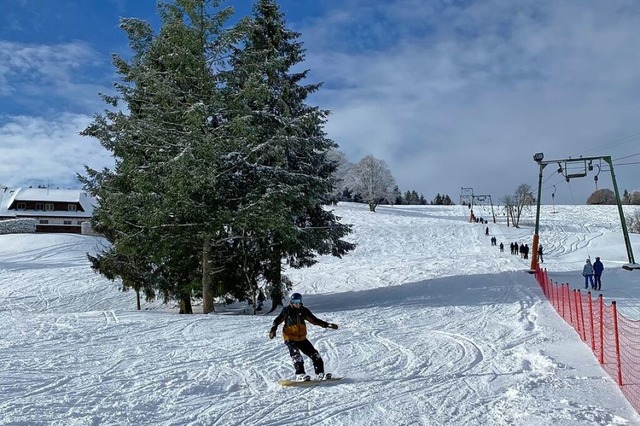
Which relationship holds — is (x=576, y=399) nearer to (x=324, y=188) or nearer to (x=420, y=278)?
(x=324, y=188)

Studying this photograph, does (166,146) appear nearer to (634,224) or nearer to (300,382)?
(300,382)

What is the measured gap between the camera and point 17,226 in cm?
5703

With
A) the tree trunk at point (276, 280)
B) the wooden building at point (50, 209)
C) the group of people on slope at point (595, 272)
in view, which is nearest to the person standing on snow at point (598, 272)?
the group of people on slope at point (595, 272)

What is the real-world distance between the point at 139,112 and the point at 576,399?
1793 centimetres

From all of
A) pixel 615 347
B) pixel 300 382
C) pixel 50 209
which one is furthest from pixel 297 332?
pixel 50 209

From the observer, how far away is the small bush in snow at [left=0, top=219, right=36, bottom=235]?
2218 inches

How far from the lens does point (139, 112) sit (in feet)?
66.7

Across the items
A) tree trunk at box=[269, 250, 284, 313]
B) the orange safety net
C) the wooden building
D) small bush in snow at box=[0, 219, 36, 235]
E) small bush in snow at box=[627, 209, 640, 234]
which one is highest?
the wooden building

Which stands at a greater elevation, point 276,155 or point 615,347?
point 276,155

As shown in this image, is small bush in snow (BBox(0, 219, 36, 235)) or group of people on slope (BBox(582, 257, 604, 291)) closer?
group of people on slope (BBox(582, 257, 604, 291))

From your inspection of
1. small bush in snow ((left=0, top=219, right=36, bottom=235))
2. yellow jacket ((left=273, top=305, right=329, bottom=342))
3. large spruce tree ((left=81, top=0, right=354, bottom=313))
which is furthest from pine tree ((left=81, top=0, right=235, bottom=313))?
small bush in snow ((left=0, top=219, right=36, bottom=235))

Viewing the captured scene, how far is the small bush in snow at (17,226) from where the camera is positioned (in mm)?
56347

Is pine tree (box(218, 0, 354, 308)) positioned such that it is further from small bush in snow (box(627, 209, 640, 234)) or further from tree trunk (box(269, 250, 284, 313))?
small bush in snow (box(627, 209, 640, 234))

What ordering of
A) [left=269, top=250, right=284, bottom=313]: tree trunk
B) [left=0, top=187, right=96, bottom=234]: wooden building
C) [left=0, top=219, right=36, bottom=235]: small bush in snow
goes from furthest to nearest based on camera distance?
[left=0, top=187, right=96, bottom=234]: wooden building, [left=0, top=219, right=36, bottom=235]: small bush in snow, [left=269, top=250, right=284, bottom=313]: tree trunk
